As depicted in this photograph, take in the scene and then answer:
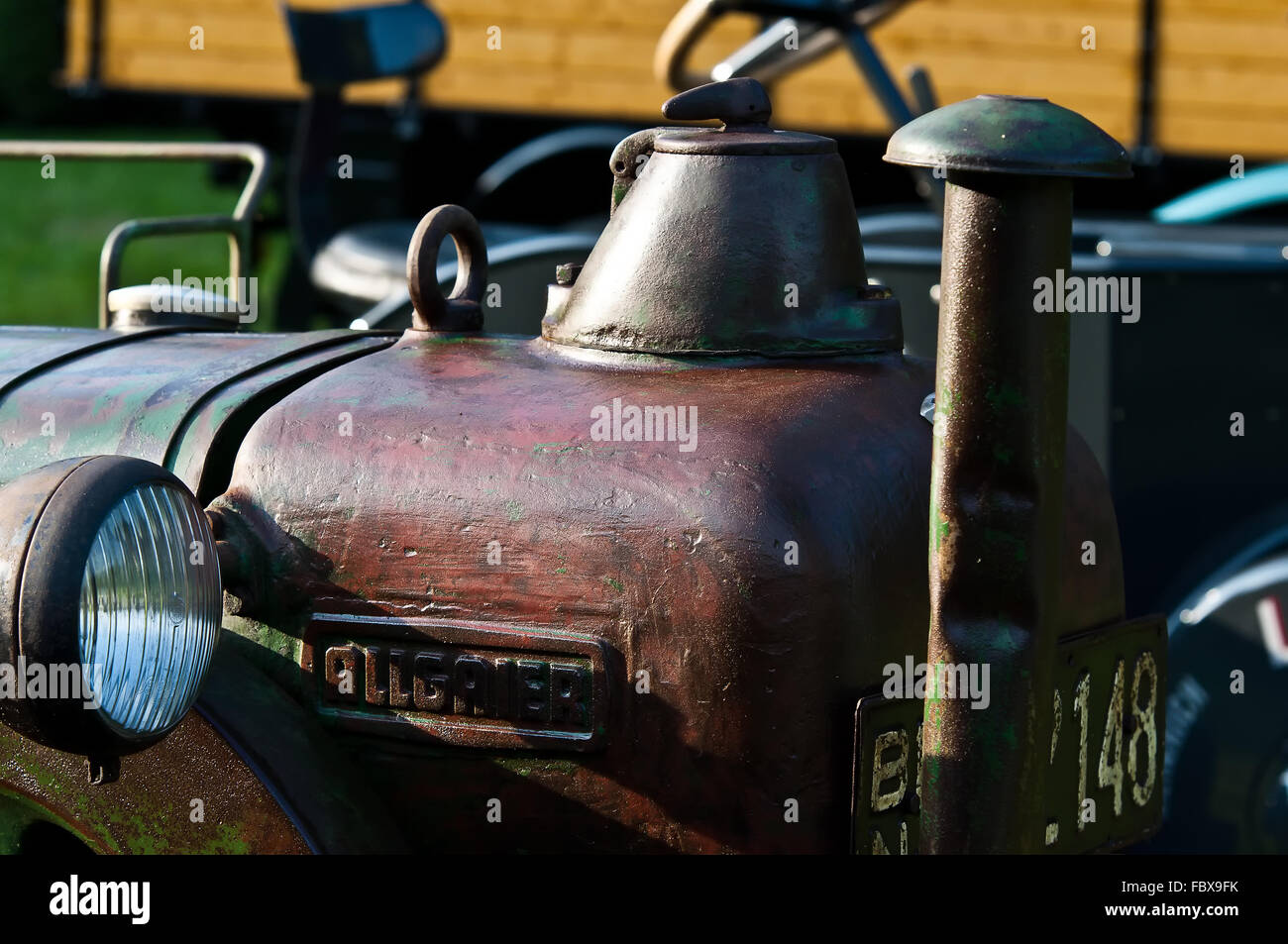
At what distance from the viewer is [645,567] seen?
1.67 m

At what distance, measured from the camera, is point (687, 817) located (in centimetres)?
168

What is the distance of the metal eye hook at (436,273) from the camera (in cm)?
203

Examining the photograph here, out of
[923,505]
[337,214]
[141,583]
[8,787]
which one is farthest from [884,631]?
[337,214]

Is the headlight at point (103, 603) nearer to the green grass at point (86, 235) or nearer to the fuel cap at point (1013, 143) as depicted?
the fuel cap at point (1013, 143)

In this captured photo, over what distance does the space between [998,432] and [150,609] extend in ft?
2.39

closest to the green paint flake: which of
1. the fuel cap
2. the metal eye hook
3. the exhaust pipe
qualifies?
the exhaust pipe

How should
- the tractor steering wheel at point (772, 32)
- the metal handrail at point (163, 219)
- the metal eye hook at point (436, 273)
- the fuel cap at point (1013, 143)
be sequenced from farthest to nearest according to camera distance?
the tractor steering wheel at point (772, 32)
the metal handrail at point (163, 219)
the metal eye hook at point (436, 273)
the fuel cap at point (1013, 143)

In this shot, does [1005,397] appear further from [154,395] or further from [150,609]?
[154,395]

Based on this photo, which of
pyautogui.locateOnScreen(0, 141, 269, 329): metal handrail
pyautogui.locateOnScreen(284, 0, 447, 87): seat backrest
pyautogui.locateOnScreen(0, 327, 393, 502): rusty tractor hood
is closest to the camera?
pyautogui.locateOnScreen(0, 327, 393, 502): rusty tractor hood

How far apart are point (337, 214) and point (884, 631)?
3.55 meters

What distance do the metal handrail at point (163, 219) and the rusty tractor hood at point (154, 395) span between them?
45 centimetres

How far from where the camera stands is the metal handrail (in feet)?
8.59

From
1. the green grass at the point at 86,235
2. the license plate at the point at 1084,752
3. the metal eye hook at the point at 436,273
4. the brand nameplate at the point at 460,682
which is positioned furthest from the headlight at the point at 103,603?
the green grass at the point at 86,235

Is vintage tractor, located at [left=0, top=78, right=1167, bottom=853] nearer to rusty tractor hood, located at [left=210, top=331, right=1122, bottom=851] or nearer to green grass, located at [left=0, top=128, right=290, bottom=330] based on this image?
rusty tractor hood, located at [left=210, top=331, right=1122, bottom=851]
